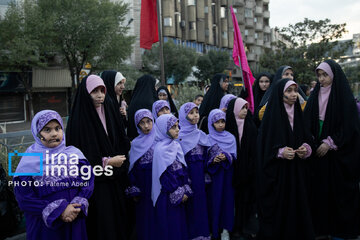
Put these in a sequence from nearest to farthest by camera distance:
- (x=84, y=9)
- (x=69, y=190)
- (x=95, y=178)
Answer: (x=69, y=190), (x=95, y=178), (x=84, y=9)

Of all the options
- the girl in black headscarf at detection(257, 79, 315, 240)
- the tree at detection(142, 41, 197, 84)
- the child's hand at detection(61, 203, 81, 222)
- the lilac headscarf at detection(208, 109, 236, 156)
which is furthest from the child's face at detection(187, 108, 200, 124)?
the tree at detection(142, 41, 197, 84)

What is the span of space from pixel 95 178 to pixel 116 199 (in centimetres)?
32

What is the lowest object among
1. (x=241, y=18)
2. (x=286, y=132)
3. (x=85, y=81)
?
(x=286, y=132)

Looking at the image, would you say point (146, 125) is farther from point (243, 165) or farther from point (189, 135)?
point (243, 165)

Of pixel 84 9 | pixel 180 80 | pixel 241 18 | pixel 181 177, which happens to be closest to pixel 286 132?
pixel 181 177

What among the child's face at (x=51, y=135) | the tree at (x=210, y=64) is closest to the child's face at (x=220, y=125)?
the child's face at (x=51, y=135)

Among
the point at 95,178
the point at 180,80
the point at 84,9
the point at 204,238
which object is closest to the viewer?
the point at 95,178

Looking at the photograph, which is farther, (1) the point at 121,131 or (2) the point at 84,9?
(2) the point at 84,9

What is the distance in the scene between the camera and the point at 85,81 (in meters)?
2.87

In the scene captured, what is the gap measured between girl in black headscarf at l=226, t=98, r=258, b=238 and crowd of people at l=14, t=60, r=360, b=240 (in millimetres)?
13

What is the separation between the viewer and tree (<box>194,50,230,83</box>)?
29.7m

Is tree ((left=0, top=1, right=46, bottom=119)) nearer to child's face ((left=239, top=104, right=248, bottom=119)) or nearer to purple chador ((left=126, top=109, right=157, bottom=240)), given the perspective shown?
purple chador ((left=126, top=109, right=157, bottom=240))

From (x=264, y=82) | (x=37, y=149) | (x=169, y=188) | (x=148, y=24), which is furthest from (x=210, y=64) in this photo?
(x=37, y=149)

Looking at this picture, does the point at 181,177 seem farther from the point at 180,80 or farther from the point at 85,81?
the point at 180,80
